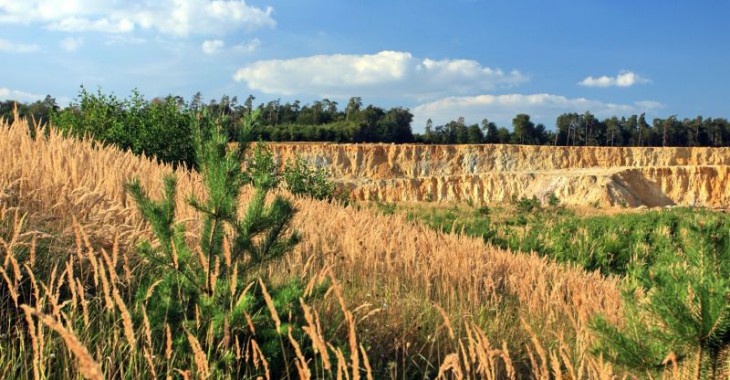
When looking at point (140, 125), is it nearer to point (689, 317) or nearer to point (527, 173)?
point (689, 317)

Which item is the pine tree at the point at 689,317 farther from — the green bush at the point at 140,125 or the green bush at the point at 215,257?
the green bush at the point at 140,125

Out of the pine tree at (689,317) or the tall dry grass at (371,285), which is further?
the tall dry grass at (371,285)

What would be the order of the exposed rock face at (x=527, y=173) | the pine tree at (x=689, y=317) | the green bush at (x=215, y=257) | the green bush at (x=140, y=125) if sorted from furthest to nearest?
1. the exposed rock face at (x=527, y=173)
2. the green bush at (x=140, y=125)
3. the green bush at (x=215, y=257)
4. the pine tree at (x=689, y=317)

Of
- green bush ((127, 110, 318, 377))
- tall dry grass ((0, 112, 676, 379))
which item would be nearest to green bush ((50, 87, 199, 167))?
tall dry grass ((0, 112, 676, 379))

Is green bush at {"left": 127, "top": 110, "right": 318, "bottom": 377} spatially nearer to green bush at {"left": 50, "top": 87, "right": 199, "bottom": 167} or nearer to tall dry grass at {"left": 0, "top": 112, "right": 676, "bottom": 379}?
tall dry grass at {"left": 0, "top": 112, "right": 676, "bottom": 379}

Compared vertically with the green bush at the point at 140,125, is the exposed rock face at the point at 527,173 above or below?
below

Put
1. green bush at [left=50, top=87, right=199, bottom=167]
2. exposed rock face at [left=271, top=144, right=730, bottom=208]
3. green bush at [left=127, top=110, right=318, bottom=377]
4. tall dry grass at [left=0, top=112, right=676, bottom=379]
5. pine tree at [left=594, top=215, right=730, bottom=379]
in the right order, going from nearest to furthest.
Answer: pine tree at [left=594, top=215, right=730, bottom=379] < green bush at [left=127, top=110, right=318, bottom=377] < tall dry grass at [left=0, top=112, right=676, bottom=379] < green bush at [left=50, top=87, right=199, bottom=167] < exposed rock face at [left=271, top=144, right=730, bottom=208]

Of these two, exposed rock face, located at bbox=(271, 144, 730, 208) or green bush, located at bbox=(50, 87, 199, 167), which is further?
exposed rock face, located at bbox=(271, 144, 730, 208)

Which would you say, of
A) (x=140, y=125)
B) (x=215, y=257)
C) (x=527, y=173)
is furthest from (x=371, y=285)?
(x=527, y=173)

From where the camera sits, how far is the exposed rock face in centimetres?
4103


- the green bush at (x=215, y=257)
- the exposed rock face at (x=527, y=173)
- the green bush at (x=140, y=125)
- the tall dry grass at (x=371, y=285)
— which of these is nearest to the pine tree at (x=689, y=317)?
the tall dry grass at (x=371, y=285)

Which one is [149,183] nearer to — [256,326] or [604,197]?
[256,326]

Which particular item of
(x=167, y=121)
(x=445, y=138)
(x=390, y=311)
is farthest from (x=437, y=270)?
(x=445, y=138)

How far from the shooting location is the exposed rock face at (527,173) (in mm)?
41031
